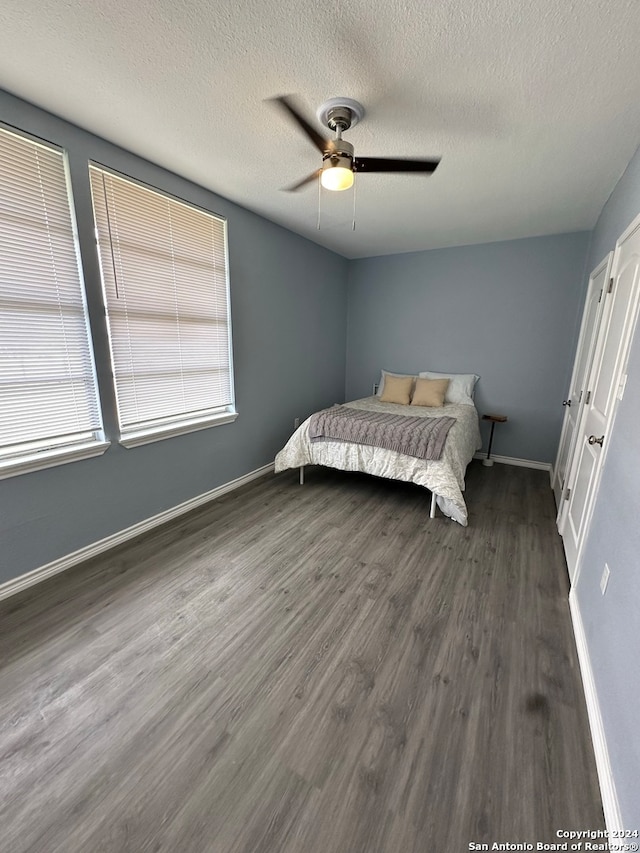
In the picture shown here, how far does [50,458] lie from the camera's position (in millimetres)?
2012

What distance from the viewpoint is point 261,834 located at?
3.38 ft

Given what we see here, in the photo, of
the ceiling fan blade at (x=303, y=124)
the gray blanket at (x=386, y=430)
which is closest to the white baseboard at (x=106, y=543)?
the gray blanket at (x=386, y=430)

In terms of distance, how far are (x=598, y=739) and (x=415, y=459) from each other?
74.0 inches

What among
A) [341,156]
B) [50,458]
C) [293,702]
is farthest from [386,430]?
[50,458]

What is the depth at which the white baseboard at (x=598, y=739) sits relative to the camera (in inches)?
40.9

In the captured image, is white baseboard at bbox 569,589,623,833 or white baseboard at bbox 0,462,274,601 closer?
white baseboard at bbox 569,589,623,833

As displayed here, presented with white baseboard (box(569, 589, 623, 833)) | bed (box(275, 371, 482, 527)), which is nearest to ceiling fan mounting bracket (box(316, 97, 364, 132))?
bed (box(275, 371, 482, 527))

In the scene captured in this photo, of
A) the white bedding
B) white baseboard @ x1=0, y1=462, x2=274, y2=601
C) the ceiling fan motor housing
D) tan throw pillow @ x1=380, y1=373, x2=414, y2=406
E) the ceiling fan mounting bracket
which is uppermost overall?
the ceiling fan mounting bracket

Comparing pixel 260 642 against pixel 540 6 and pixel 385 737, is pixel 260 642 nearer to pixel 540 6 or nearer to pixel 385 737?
pixel 385 737

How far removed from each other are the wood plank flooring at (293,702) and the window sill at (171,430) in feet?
2.43

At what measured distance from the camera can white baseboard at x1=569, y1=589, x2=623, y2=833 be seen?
1.04m

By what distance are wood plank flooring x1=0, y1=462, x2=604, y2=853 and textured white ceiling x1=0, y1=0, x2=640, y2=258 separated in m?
2.54

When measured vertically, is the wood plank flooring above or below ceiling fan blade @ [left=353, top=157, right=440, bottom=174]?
below

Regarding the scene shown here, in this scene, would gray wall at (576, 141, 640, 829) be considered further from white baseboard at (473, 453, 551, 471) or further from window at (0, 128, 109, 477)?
window at (0, 128, 109, 477)
